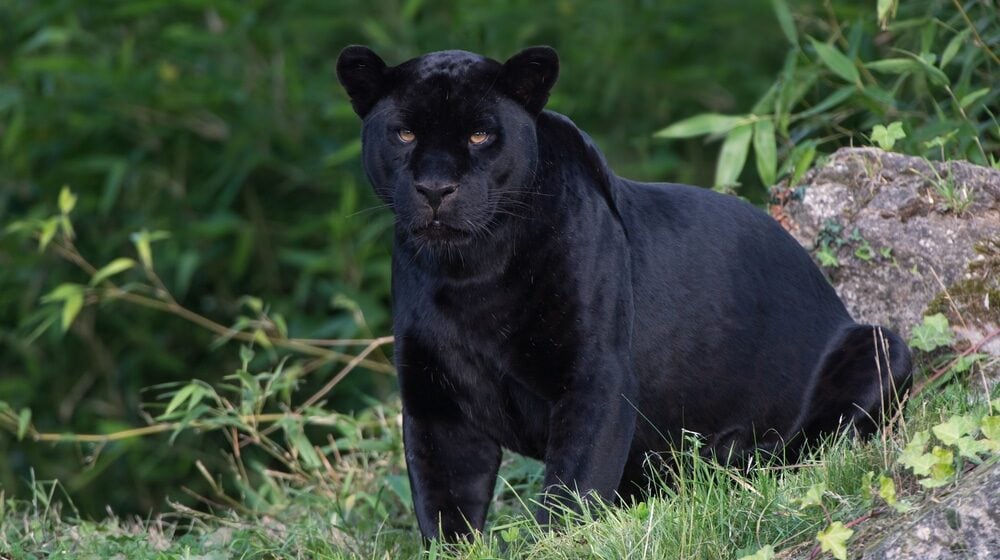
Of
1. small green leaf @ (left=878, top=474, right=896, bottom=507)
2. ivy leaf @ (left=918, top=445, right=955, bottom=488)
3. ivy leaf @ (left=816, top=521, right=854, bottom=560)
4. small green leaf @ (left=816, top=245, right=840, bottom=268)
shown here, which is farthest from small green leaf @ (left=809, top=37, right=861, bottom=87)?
ivy leaf @ (left=816, top=521, right=854, bottom=560)

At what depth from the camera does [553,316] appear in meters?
3.29

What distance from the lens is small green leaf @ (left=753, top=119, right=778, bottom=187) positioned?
462 cm

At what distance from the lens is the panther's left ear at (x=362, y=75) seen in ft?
11.1

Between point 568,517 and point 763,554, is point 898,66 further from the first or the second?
point 763,554

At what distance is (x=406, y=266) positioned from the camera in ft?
11.4

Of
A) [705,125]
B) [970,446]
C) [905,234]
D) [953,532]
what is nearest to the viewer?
[953,532]

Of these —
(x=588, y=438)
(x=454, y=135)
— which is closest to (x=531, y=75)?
(x=454, y=135)

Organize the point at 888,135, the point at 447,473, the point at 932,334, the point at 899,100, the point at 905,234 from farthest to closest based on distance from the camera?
the point at 899,100, the point at 888,135, the point at 905,234, the point at 932,334, the point at 447,473

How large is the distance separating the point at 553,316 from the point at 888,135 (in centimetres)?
153

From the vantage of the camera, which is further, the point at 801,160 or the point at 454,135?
the point at 801,160

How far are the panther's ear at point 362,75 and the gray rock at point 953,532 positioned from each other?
158cm

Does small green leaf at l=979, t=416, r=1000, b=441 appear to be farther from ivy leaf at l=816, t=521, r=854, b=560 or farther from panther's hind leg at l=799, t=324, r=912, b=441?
panther's hind leg at l=799, t=324, r=912, b=441

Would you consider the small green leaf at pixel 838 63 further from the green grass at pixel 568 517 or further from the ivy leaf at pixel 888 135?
the green grass at pixel 568 517

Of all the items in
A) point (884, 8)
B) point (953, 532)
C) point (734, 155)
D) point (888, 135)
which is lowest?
point (953, 532)
